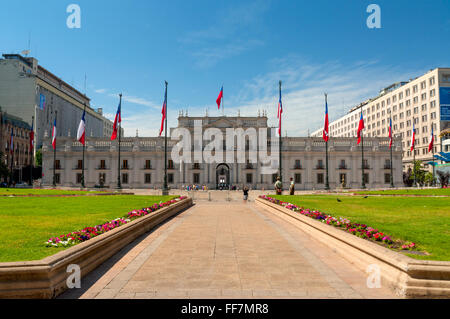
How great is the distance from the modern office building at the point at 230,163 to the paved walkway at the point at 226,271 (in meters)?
50.8

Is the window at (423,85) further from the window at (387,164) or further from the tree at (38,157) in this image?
the tree at (38,157)

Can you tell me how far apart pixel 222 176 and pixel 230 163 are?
536cm

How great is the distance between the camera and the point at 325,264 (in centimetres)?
732

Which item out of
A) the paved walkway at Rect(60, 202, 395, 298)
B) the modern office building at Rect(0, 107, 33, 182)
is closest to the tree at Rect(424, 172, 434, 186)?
the paved walkway at Rect(60, 202, 395, 298)

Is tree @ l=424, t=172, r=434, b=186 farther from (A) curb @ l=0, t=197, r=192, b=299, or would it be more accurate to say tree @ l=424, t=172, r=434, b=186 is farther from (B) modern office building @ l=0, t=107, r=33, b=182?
(B) modern office building @ l=0, t=107, r=33, b=182

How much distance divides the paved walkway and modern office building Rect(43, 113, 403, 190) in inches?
2001

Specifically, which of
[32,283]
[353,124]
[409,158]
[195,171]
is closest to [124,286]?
[32,283]

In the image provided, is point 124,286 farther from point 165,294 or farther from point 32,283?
point 32,283

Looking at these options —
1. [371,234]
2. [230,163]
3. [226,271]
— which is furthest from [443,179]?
[226,271]

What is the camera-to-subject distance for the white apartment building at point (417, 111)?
65750 millimetres

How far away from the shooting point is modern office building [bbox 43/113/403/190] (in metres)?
60.8

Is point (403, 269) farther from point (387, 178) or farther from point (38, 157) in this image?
point (38, 157)

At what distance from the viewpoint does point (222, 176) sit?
65.6 m

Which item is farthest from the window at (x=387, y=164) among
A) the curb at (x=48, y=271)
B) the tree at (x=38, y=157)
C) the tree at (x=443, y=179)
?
the tree at (x=38, y=157)
